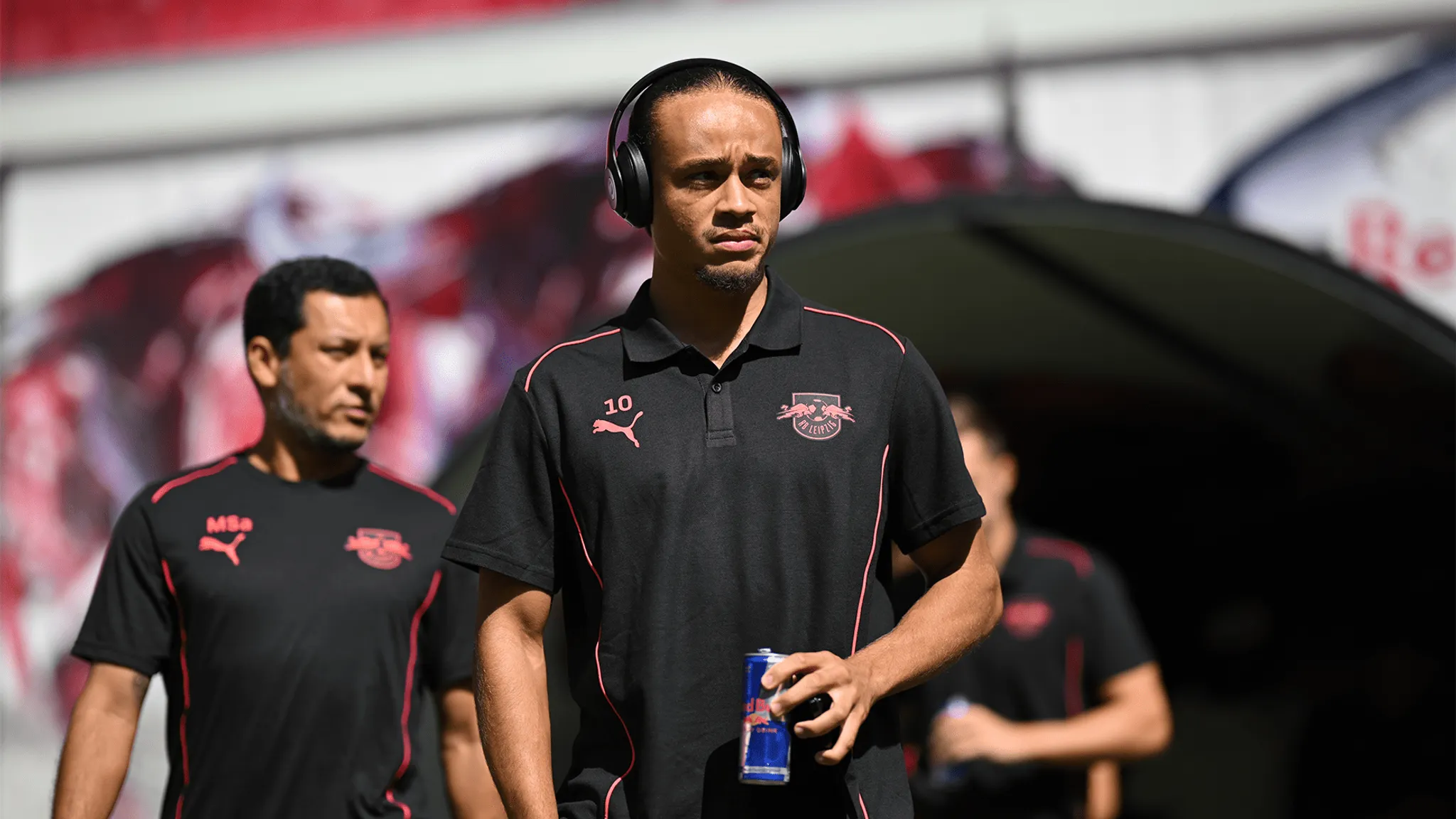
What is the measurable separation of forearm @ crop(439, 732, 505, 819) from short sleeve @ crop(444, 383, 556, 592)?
146 centimetres

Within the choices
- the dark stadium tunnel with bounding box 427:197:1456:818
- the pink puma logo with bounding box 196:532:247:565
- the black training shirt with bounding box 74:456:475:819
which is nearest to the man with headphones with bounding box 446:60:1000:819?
the black training shirt with bounding box 74:456:475:819

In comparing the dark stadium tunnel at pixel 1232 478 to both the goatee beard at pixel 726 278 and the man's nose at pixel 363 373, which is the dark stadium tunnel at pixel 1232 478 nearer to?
the man's nose at pixel 363 373

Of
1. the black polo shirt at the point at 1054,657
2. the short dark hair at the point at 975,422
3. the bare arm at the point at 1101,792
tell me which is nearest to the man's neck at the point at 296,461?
the short dark hair at the point at 975,422

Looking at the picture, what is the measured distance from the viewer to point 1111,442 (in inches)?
441

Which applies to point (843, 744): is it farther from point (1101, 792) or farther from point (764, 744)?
point (1101, 792)

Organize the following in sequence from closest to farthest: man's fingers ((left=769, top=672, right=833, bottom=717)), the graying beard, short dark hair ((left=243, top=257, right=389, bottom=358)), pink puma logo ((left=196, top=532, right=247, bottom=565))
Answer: man's fingers ((left=769, top=672, right=833, bottom=717)) < pink puma logo ((left=196, top=532, right=247, bottom=565)) < the graying beard < short dark hair ((left=243, top=257, right=389, bottom=358))

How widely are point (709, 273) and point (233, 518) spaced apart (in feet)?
6.20

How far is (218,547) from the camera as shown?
386cm

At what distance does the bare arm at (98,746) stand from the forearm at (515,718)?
5.19ft

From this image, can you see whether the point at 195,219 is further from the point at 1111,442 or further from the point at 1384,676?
the point at 1384,676

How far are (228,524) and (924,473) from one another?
208 centimetres

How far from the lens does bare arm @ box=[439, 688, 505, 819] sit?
3.91 meters

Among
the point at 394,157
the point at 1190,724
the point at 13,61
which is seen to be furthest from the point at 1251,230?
the point at 13,61

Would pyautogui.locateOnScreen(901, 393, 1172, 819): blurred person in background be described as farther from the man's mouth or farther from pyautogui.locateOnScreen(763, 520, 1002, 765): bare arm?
the man's mouth
